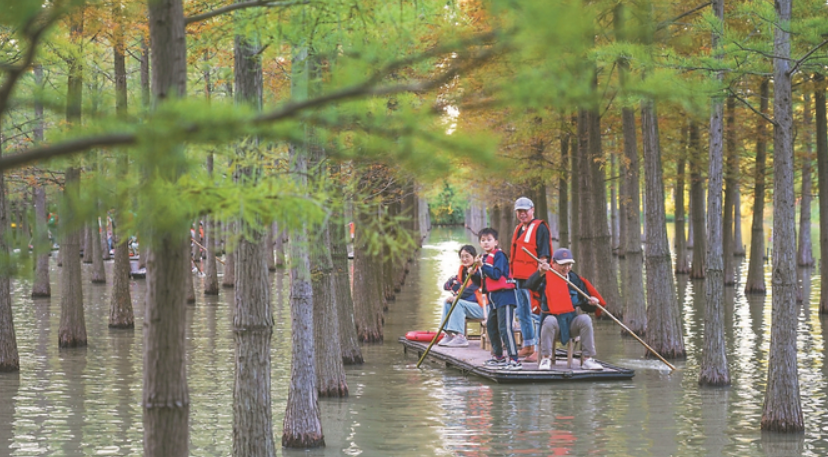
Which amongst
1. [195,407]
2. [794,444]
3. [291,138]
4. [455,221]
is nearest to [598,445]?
[794,444]

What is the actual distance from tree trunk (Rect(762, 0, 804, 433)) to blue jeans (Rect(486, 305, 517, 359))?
441 cm

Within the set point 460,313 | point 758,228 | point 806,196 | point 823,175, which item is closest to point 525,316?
point 460,313

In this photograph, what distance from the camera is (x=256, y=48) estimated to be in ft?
26.3

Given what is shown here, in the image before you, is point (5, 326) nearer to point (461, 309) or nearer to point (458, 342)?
point (461, 309)

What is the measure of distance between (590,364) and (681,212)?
21237 millimetres

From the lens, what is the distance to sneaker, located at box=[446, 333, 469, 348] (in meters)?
17.6

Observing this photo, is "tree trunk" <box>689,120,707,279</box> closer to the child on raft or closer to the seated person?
the seated person

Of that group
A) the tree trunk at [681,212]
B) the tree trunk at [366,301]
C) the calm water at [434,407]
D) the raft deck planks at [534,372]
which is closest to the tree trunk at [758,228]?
the tree trunk at [681,212]

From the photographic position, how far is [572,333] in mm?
14523

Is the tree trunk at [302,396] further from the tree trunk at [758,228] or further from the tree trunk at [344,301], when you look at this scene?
the tree trunk at [758,228]

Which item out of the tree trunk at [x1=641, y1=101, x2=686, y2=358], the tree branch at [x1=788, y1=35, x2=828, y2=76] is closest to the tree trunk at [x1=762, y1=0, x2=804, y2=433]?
the tree branch at [x1=788, y1=35, x2=828, y2=76]

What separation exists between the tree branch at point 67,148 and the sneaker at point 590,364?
11.8m

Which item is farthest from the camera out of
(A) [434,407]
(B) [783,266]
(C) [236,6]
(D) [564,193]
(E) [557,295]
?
(D) [564,193]

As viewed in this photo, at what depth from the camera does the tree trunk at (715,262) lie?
13.4 m
